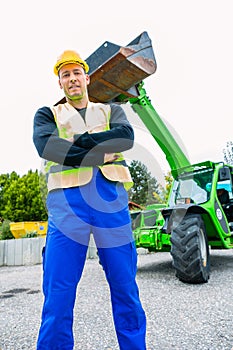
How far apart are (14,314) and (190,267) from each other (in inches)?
80.8

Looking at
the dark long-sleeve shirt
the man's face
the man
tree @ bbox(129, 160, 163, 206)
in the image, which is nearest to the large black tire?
tree @ bbox(129, 160, 163, 206)

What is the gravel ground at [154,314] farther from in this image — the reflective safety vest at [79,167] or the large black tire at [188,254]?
the reflective safety vest at [79,167]

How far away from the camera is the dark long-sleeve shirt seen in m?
1.58

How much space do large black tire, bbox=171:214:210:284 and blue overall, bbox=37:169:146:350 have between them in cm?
251

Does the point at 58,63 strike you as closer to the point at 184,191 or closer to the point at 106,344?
the point at 106,344

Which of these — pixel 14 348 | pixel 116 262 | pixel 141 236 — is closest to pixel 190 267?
pixel 141 236

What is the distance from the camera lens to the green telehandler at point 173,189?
3.68 meters

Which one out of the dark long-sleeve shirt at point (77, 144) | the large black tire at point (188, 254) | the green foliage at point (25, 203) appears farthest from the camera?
the green foliage at point (25, 203)

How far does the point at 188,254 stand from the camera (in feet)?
13.0

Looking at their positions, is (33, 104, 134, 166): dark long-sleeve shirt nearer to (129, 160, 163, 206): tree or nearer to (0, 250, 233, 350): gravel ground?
(129, 160, 163, 206): tree

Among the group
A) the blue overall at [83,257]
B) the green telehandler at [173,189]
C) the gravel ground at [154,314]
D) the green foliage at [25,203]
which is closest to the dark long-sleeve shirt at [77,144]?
the blue overall at [83,257]

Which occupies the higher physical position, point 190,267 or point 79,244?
point 79,244

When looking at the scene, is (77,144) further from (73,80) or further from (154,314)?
(154,314)

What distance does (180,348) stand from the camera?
81.5 inches
